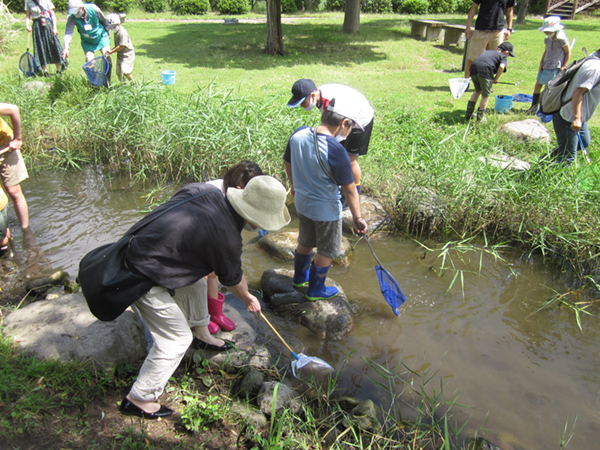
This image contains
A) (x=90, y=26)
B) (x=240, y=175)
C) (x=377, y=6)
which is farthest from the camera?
(x=377, y=6)

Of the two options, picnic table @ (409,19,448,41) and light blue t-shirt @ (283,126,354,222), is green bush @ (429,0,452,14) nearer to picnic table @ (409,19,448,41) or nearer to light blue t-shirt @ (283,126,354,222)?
picnic table @ (409,19,448,41)

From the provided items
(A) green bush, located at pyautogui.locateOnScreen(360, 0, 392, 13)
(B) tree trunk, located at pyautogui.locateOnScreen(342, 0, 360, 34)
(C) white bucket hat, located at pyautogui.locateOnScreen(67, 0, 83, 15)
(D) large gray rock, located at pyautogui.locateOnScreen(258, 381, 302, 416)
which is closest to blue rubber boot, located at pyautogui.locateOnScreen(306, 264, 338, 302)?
(D) large gray rock, located at pyautogui.locateOnScreen(258, 381, 302, 416)

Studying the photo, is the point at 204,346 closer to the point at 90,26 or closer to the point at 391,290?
the point at 391,290

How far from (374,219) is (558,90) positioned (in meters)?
2.61

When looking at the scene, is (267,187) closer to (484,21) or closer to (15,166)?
(15,166)

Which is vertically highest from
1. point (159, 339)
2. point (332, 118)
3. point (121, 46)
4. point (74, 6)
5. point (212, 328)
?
point (74, 6)

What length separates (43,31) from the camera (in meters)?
8.62

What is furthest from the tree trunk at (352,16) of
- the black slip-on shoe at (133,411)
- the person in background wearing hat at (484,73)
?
the black slip-on shoe at (133,411)

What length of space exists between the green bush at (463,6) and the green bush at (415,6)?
194 cm

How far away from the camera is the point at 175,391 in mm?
2670

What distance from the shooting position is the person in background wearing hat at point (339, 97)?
3021mm

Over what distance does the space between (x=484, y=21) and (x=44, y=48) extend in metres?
9.06

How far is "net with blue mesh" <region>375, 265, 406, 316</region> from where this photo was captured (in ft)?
11.5

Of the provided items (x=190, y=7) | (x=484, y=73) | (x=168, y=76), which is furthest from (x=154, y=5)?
(x=484, y=73)
